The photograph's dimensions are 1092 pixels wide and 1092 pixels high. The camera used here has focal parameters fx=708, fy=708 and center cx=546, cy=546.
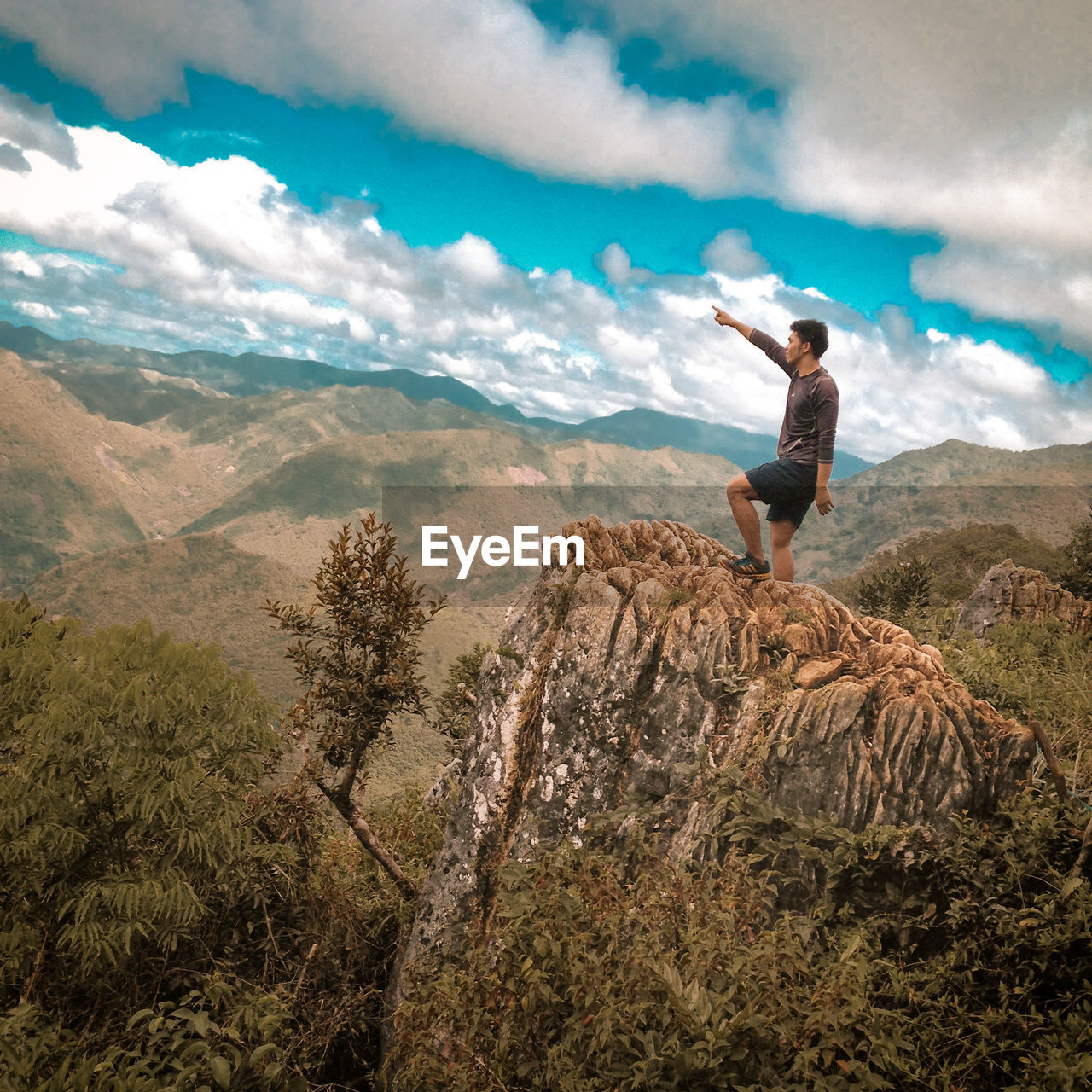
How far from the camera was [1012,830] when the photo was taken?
6039mm

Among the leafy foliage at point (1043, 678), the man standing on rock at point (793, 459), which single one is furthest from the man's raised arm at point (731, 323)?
the leafy foliage at point (1043, 678)

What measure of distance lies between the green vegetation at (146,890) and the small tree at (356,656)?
1318mm

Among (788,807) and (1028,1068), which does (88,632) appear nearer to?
(788,807)

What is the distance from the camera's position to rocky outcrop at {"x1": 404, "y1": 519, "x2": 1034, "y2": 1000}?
657cm

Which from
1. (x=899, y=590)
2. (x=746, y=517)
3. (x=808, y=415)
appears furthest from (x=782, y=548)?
(x=899, y=590)

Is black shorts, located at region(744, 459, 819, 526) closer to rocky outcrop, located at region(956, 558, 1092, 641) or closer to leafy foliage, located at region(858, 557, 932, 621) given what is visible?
rocky outcrop, located at region(956, 558, 1092, 641)

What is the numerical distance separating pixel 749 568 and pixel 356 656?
18.5 feet

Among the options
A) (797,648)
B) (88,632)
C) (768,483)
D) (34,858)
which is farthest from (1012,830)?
(88,632)

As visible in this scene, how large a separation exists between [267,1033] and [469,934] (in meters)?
2.74

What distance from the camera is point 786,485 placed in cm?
863

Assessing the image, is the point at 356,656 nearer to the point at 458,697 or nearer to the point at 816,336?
the point at 458,697

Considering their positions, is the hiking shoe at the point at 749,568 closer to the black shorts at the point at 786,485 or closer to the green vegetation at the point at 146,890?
the black shorts at the point at 786,485

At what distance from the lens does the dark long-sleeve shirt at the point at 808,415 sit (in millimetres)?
8266

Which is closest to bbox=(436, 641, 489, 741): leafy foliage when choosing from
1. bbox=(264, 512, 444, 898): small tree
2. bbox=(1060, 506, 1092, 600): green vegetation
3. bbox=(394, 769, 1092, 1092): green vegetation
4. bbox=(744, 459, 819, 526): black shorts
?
bbox=(264, 512, 444, 898): small tree
